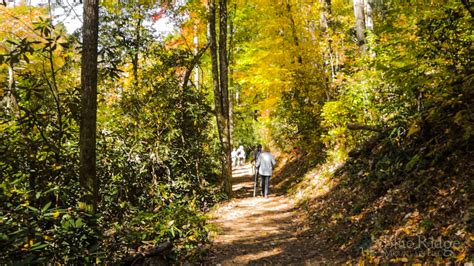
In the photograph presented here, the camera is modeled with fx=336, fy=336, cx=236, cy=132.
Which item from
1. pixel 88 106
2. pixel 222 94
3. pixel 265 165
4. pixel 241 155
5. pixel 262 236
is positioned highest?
pixel 222 94

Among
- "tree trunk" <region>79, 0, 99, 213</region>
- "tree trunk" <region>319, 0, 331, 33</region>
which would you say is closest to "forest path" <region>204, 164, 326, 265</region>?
"tree trunk" <region>79, 0, 99, 213</region>

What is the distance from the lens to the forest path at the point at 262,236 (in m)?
5.77

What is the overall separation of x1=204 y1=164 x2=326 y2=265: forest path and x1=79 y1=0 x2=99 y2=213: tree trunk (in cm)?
245

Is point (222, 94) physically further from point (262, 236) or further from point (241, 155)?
point (241, 155)

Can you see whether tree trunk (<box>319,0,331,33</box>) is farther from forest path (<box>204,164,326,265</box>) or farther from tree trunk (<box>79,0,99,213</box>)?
tree trunk (<box>79,0,99,213</box>)

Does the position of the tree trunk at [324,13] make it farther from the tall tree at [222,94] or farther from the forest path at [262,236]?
the forest path at [262,236]

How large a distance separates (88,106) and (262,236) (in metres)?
4.30

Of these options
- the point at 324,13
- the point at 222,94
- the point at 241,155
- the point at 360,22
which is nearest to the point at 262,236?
the point at 222,94

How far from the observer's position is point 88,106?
5.11m

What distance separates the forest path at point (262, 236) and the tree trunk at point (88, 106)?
96.6 inches

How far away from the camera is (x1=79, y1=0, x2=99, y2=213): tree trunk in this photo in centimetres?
509

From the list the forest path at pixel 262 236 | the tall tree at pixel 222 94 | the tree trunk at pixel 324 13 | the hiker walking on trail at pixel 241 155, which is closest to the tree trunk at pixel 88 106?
the forest path at pixel 262 236

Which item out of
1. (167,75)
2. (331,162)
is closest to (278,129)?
(331,162)

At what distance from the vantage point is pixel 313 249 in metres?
5.81
